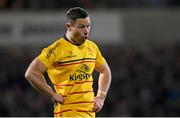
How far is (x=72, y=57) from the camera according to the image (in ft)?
21.8

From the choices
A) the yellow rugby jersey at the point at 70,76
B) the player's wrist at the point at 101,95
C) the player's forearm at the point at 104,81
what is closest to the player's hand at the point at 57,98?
the yellow rugby jersey at the point at 70,76

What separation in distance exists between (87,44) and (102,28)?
9.82 m

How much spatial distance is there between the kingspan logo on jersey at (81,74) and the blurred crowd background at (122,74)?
→ 8.15 metres

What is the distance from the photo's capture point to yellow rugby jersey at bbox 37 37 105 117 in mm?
6629

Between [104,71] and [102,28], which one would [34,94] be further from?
[104,71]

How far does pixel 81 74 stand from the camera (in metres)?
6.64

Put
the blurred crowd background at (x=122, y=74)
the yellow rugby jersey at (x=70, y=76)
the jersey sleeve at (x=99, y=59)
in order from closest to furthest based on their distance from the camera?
the yellow rugby jersey at (x=70, y=76), the jersey sleeve at (x=99, y=59), the blurred crowd background at (x=122, y=74)

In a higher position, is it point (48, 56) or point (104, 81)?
point (48, 56)

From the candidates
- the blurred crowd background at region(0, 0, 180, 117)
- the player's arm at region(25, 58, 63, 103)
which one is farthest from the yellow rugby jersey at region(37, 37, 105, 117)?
the blurred crowd background at region(0, 0, 180, 117)

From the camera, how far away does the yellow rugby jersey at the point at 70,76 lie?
6.63 m

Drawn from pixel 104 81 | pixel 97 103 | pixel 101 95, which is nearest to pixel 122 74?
pixel 104 81

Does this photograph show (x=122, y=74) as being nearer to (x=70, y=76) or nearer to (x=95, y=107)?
(x=95, y=107)

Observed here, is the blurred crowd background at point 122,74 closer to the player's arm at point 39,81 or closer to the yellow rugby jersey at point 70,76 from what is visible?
the yellow rugby jersey at point 70,76

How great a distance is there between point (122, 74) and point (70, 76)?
31.9ft
